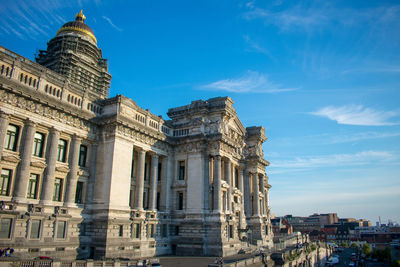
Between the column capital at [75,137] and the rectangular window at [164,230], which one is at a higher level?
the column capital at [75,137]

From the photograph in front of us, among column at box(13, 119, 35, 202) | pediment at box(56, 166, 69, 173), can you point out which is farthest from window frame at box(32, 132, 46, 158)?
pediment at box(56, 166, 69, 173)

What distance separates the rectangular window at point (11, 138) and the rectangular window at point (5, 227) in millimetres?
6826

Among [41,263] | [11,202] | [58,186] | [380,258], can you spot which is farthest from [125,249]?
[380,258]

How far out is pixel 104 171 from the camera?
1505 inches

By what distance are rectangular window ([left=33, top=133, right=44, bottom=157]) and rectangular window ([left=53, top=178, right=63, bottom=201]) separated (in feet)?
11.7

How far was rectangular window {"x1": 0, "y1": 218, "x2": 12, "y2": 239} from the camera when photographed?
27239 millimetres

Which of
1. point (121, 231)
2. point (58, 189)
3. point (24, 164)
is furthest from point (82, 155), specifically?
point (121, 231)

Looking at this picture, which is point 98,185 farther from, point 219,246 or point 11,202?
point 219,246

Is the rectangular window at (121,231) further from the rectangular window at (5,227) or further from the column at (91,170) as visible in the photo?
the rectangular window at (5,227)

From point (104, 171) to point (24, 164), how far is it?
9.79m

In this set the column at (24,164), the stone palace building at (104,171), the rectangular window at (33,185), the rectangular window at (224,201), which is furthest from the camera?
the rectangular window at (224,201)

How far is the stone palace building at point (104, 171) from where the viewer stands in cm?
3012

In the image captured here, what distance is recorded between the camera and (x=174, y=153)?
50.4 metres

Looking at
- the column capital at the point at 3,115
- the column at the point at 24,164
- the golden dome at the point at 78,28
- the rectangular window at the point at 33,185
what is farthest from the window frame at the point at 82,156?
the golden dome at the point at 78,28
